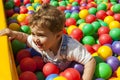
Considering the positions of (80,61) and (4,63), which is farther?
(80,61)

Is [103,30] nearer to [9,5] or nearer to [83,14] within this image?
[83,14]

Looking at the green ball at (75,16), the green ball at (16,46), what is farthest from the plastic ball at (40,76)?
the green ball at (75,16)

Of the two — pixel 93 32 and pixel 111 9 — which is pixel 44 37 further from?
pixel 111 9

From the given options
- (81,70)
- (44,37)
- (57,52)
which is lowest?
(81,70)

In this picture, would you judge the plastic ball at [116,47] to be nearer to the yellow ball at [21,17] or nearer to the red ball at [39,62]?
the red ball at [39,62]

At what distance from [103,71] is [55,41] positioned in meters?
0.31

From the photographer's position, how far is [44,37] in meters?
1.39

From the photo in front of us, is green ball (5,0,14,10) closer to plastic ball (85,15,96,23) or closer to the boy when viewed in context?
plastic ball (85,15,96,23)

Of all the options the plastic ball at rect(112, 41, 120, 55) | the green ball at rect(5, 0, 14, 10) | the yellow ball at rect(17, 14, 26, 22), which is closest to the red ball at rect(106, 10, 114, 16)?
the plastic ball at rect(112, 41, 120, 55)

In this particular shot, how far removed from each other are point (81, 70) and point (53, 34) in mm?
293

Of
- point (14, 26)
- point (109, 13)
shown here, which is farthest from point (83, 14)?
point (14, 26)

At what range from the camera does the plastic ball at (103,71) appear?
1.50m

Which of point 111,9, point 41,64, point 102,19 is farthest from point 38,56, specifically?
point 111,9

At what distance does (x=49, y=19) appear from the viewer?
137cm
